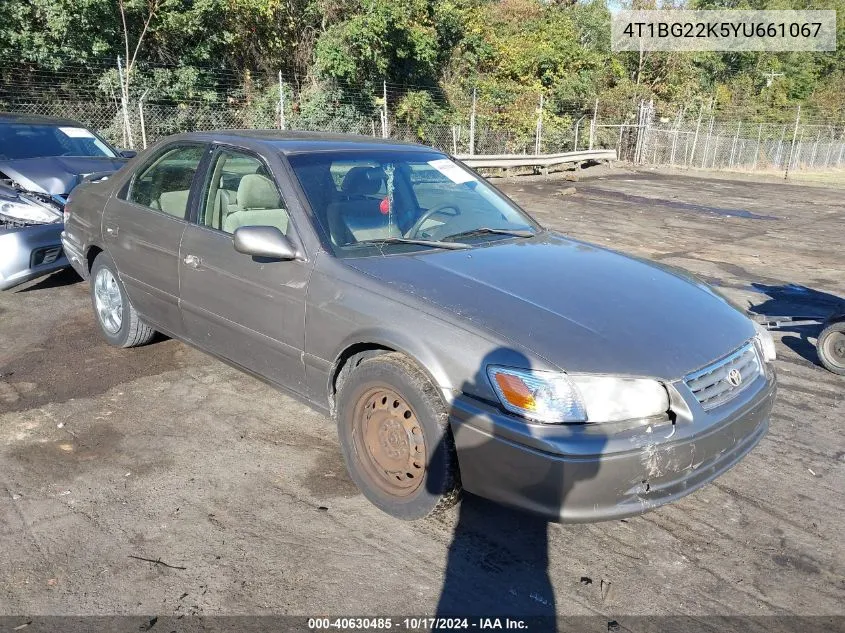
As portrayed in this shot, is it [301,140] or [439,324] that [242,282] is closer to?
[301,140]

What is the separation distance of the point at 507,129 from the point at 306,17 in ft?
24.5

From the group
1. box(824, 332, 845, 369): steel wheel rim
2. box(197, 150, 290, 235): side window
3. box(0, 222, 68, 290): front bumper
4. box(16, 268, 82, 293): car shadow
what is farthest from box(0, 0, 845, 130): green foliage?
box(824, 332, 845, 369): steel wheel rim

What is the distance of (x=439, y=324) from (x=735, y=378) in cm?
132

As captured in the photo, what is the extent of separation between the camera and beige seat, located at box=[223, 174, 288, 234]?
379 cm

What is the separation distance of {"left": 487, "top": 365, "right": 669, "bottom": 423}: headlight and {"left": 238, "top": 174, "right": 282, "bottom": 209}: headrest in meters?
1.75

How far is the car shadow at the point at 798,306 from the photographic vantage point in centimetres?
605

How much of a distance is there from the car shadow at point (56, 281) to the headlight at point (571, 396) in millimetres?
5631

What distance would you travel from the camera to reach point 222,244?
3932mm

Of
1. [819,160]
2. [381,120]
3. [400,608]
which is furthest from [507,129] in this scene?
[400,608]

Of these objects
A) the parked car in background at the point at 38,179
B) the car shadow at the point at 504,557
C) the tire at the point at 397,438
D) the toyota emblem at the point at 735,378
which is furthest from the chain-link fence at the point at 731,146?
the car shadow at the point at 504,557

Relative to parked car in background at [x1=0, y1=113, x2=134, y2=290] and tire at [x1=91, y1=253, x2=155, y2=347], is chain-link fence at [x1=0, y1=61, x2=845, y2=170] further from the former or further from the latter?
tire at [x1=91, y1=253, x2=155, y2=347]

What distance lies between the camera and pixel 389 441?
311cm

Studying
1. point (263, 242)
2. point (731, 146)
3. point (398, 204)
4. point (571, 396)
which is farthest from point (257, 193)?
point (731, 146)

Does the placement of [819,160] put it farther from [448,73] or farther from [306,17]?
[306,17]
